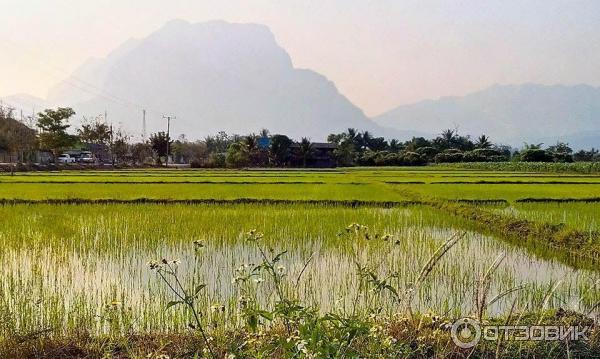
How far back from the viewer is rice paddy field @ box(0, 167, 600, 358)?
4105 mm

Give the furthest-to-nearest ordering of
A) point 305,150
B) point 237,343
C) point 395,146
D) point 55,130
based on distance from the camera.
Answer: point 395,146 < point 305,150 < point 55,130 < point 237,343

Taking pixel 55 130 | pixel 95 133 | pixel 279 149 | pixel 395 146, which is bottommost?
pixel 279 149

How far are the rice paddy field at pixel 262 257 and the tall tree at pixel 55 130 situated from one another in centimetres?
2689

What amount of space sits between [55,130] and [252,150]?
1624 centimetres

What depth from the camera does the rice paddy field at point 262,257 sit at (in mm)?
4105

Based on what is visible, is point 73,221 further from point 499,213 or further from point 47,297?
point 499,213

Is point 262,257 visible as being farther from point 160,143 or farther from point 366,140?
point 366,140

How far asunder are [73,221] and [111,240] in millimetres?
2632

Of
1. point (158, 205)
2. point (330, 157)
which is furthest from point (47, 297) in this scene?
point (330, 157)

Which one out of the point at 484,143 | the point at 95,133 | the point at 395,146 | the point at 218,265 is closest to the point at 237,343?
the point at 218,265

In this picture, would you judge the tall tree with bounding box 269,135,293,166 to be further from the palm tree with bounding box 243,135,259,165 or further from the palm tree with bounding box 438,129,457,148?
the palm tree with bounding box 438,129,457,148

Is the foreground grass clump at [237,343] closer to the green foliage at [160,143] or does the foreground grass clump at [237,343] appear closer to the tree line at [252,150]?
the tree line at [252,150]

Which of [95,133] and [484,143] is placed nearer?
[95,133]

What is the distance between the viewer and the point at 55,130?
133 feet
